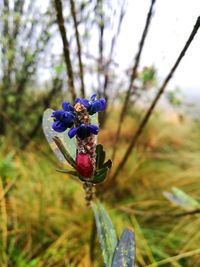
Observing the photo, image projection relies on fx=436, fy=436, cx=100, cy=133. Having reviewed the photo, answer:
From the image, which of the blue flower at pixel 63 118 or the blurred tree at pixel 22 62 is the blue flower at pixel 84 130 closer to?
the blue flower at pixel 63 118

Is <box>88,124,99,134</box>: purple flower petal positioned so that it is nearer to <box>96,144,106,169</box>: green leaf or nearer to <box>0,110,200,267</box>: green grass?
<box>96,144,106,169</box>: green leaf

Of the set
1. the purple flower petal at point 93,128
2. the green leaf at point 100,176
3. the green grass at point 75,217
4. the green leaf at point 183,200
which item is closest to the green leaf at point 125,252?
the green leaf at point 100,176

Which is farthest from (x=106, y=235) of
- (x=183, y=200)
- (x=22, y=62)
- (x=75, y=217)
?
(x=22, y=62)

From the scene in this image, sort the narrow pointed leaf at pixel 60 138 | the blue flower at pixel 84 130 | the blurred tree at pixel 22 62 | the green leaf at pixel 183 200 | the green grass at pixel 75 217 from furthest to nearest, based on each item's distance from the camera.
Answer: the blurred tree at pixel 22 62 < the green grass at pixel 75 217 < the green leaf at pixel 183 200 < the narrow pointed leaf at pixel 60 138 < the blue flower at pixel 84 130

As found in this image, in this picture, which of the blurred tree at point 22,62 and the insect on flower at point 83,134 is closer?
the insect on flower at point 83,134

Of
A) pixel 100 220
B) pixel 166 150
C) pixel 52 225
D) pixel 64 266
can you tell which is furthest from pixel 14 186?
pixel 166 150

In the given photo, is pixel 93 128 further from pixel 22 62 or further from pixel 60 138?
pixel 22 62

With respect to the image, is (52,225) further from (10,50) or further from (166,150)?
(166,150)

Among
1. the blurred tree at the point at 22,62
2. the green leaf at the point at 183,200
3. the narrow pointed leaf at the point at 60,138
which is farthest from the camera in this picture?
the blurred tree at the point at 22,62
